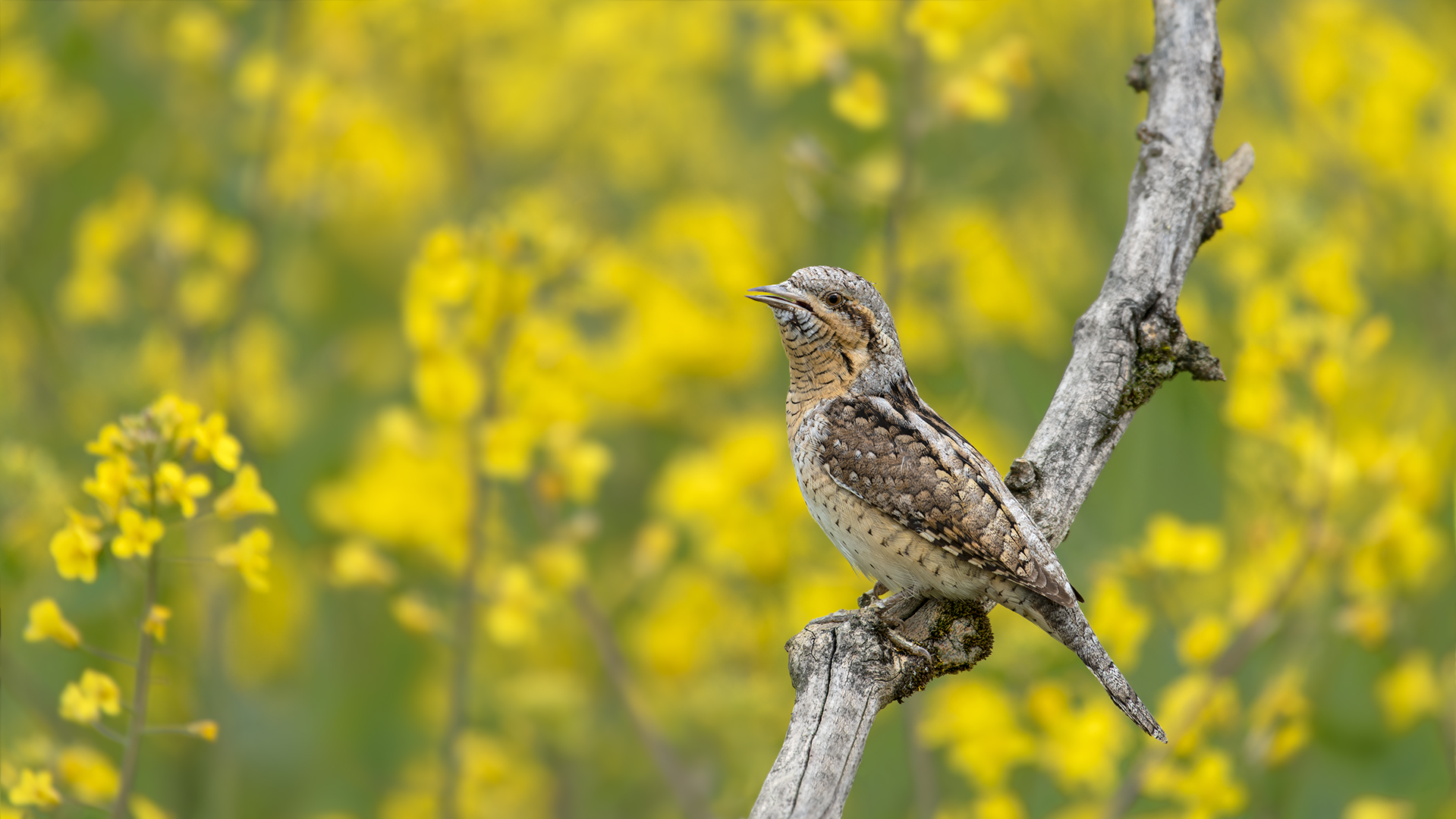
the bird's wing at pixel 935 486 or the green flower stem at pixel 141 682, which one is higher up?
the bird's wing at pixel 935 486

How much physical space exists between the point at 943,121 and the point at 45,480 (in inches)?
90.3

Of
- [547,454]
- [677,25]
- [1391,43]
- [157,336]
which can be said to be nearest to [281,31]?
[157,336]

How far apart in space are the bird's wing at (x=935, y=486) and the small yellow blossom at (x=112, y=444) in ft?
3.88

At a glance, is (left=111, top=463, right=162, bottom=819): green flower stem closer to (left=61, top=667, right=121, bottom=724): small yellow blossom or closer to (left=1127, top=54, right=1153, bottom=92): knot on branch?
(left=61, top=667, right=121, bottom=724): small yellow blossom

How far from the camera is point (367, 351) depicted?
183 inches

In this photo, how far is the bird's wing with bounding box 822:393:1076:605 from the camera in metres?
2.07

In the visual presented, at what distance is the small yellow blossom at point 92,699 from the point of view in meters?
1.96

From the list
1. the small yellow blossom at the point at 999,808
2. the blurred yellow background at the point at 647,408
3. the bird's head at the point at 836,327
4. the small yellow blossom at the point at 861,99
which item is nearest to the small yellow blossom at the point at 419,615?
the blurred yellow background at the point at 647,408

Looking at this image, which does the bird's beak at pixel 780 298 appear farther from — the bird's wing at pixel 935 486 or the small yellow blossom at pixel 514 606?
the small yellow blossom at pixel 514 606

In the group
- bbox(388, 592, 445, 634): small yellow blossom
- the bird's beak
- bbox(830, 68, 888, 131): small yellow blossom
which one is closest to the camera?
the bird's beak

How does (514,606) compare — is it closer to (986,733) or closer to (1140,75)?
(986,733)

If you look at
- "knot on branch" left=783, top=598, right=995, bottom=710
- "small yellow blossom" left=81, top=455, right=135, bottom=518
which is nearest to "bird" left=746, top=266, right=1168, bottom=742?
"knot on branch" left=783, top=598, right=995, bottom=710

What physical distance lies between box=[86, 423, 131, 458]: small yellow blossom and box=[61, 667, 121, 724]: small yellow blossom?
38 cm

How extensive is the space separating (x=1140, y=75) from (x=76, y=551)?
6.53 ft
